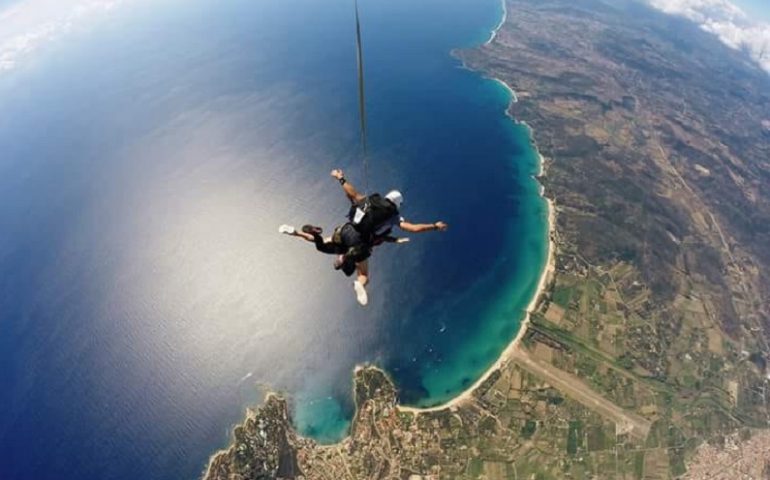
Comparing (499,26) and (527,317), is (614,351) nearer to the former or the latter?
(527,317)

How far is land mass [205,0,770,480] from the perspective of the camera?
3247 centimetres

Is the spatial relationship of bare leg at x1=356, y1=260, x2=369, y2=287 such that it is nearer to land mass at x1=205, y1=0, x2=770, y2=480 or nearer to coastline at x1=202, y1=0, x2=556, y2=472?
land mass at x1=205, y1=0, x2=770, y2=480

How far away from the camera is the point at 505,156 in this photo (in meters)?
64.3

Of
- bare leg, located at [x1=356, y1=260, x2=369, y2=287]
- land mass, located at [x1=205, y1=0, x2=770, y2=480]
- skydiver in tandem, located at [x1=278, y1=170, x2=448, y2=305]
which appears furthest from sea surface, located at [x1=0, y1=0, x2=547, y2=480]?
skydiver in tandem, located at [x1=278, y1=170, x2=448, y2=305]

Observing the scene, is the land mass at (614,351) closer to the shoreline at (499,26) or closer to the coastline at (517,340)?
the coastline at (517,340)

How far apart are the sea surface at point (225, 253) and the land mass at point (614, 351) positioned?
249 cm

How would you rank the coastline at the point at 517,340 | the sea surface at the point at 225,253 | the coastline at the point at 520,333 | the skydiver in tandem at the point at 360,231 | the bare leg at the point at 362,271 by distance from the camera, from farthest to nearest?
the coastline at the point at 517,340
the coastline at the point at 520,333
the sea surface at the point at 225,253
the bare leg at the point at 362,271
the skydiver in tandem at the point at 360,231

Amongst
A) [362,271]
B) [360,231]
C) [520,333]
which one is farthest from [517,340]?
[360,231]

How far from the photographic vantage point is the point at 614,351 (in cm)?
4088

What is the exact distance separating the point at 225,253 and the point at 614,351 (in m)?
42.8

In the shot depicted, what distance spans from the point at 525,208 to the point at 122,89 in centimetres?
8109

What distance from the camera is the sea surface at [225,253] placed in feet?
111

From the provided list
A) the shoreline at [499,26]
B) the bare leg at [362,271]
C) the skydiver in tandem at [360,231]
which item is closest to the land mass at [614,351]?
the bare leg at [362,271]

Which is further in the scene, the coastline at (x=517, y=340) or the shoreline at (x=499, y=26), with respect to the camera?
the shoreline at (x=499, y=26)
